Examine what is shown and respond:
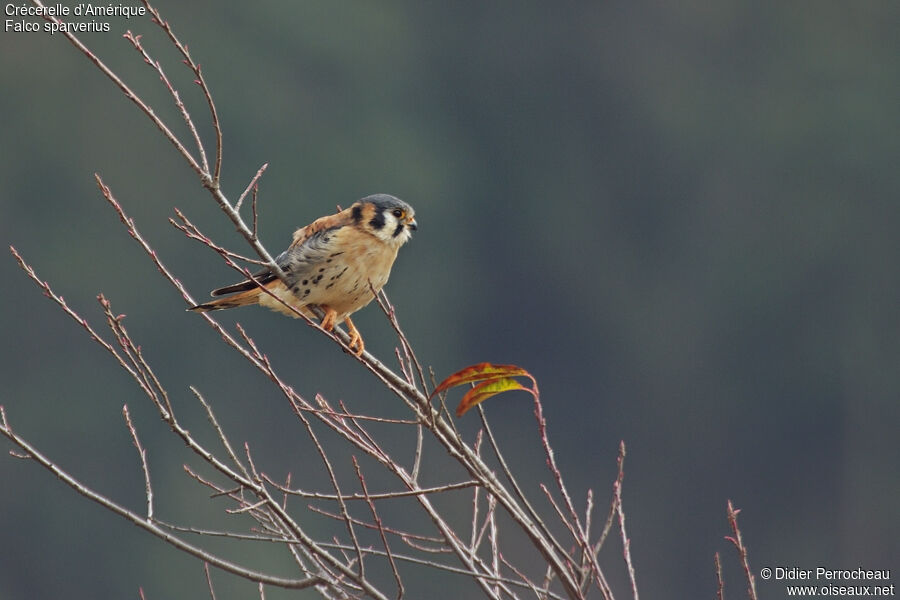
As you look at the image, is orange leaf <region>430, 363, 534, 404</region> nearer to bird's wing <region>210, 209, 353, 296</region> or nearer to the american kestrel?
the american kestrel

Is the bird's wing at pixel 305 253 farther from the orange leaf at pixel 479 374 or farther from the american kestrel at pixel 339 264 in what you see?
the orange leaf at pixel 479 374

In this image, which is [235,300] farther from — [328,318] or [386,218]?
[386,218]

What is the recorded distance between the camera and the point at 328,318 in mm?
3799

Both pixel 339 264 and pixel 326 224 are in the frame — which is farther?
pixel 326 224

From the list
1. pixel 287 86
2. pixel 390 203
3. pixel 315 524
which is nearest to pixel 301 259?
pixel 390 203

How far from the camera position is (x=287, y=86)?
30531 millimetres

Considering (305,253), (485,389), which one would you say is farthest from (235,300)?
(485,389)

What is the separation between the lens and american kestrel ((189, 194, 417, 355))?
3850 mm

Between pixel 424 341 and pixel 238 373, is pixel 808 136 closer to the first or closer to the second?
pixel 424 341

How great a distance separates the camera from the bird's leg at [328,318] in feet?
12.2

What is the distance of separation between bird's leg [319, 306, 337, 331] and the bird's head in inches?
11.5

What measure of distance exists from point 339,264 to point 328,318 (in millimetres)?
186

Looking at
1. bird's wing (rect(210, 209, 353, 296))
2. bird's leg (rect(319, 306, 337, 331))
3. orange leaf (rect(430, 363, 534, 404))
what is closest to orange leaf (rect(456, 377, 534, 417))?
orange leaf (rect(430, 363, 534, 404))

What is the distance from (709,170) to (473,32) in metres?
7.93
